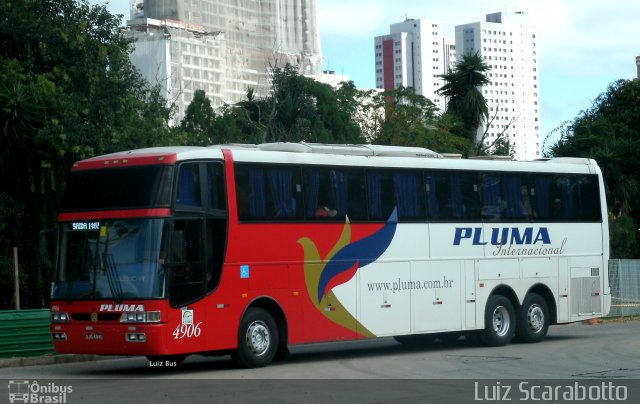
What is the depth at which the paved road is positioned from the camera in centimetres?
1452

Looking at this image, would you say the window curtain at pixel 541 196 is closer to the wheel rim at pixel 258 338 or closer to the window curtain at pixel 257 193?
the window curtain at pixel 257 193

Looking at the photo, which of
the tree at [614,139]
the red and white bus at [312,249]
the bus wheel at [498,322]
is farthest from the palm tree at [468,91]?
the bus wheel at [498,322]

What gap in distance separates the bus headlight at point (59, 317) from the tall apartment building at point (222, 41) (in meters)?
105

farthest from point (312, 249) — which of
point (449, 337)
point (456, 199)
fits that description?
point (449, 337)

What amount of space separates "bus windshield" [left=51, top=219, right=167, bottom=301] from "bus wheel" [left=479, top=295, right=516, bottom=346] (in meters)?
8.47

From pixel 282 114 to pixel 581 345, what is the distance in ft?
153

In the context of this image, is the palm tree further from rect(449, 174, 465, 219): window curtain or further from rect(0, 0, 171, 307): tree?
rect(449, 174, 465, 219): window curtain

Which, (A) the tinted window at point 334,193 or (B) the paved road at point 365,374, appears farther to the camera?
(A) the tinted window at point 334,193

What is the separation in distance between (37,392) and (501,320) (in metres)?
11.5

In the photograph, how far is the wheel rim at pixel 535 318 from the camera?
2406 cm

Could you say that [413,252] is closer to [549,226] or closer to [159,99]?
[549,226]

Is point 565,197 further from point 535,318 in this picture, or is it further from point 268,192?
point 268,192

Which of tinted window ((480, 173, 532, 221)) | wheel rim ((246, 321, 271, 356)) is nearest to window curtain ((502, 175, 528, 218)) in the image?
tinted window ((480, 173, 532, 221))

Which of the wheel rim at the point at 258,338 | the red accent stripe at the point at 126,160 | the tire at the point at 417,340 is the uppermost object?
the red accent stripe at the point at 126,160
